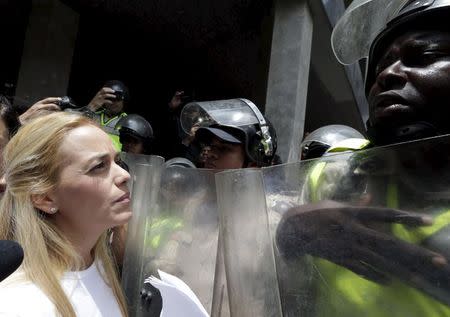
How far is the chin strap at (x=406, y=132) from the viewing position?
1.08 metres

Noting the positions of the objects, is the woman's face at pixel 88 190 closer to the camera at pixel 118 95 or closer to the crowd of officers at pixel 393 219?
the crowd of officers at pixel 393 219

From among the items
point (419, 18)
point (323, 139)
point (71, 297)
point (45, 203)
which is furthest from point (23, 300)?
point (323, 139)

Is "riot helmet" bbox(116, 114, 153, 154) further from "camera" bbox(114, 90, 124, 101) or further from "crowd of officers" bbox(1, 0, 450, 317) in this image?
"crowd of officers" bbox(1, 0, 450, 317)

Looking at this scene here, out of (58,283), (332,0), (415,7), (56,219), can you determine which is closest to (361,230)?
(415,7)

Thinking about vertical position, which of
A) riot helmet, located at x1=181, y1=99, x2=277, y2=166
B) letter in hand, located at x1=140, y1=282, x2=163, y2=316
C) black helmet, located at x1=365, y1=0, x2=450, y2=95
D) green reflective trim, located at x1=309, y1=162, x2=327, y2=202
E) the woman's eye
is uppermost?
black helmet, located at x1=365, y1=0, x2=450, y2=95

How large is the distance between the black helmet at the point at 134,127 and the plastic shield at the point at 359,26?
2.75 m

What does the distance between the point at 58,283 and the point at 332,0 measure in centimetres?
651

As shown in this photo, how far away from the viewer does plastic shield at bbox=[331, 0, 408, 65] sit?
1.64m

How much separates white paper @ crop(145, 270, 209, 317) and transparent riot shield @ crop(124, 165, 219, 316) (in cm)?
7

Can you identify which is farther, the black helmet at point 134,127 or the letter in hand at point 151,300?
the black helmet at point 134,127

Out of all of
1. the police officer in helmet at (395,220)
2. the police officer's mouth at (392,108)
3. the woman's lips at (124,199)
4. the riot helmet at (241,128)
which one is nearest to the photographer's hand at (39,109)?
the riot helmet at (241,128)

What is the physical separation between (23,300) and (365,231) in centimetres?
87

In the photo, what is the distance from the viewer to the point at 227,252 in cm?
122

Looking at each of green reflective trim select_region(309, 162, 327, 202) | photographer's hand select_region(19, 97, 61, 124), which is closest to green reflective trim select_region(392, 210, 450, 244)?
green reflective trim select_region(309, 162, 327, 202)
